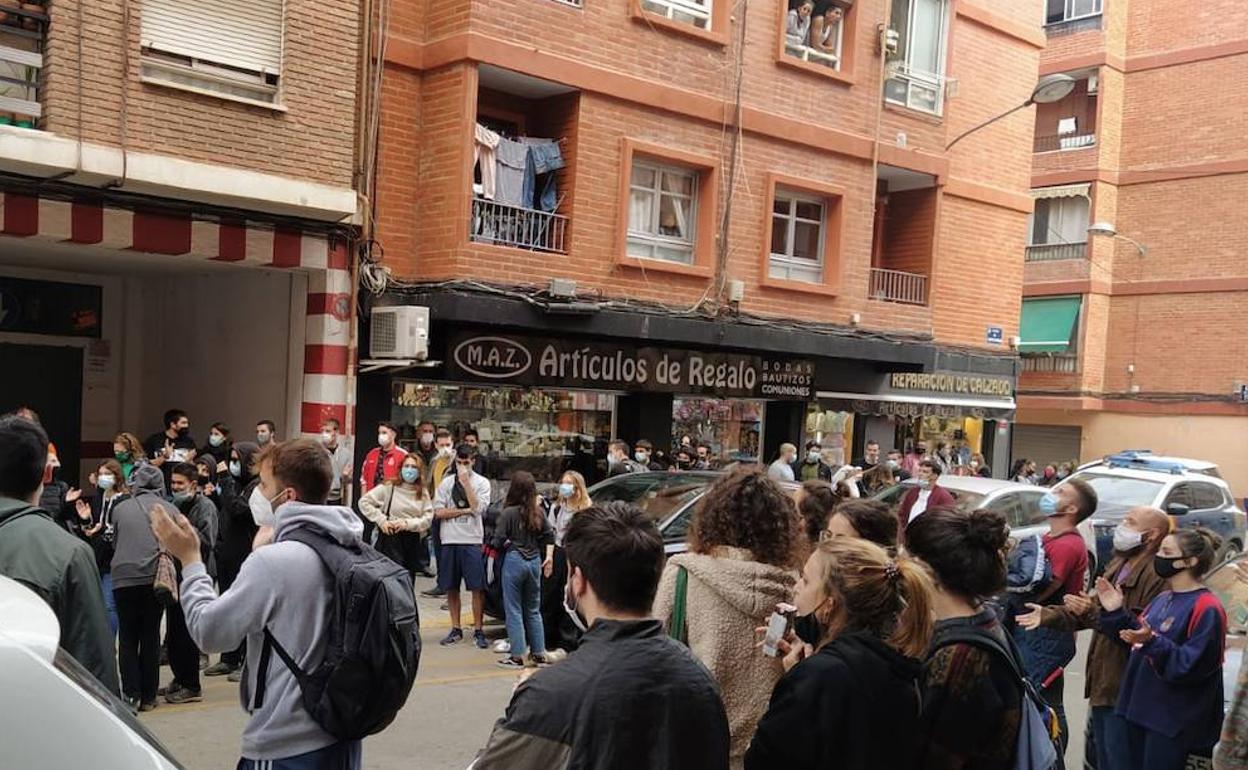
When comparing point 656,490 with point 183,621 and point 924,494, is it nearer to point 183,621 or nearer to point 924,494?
point 924,494

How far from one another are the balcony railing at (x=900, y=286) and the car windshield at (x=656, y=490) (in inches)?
346

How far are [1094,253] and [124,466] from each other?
25.3m

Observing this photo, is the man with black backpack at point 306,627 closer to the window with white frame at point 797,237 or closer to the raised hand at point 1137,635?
the raised hand at point 1137,635

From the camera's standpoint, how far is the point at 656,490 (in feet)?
34.1

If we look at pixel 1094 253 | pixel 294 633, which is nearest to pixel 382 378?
pixel 294 633

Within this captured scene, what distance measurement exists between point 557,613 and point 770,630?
248 inches

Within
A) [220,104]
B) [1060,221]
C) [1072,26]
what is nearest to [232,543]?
[220,104]

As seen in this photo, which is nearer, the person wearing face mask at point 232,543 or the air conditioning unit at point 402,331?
the person wearing face mask at point 232,543

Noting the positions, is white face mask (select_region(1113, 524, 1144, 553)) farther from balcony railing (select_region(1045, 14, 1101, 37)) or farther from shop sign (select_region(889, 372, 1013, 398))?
balcony railing (select_region(1045, 14, 1101, 37))

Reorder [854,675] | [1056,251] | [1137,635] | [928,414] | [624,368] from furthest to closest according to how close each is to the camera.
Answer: [1056,251]
[928,414]
[624,368]
[1137,635]
[854,675]

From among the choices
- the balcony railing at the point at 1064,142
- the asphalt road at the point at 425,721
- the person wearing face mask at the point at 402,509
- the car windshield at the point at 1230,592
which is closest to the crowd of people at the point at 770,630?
the car windshield at the point at 1230,592

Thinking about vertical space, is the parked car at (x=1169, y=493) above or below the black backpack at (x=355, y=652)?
below

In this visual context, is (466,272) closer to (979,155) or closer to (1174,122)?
(979,155)

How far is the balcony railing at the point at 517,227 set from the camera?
13281 mm
